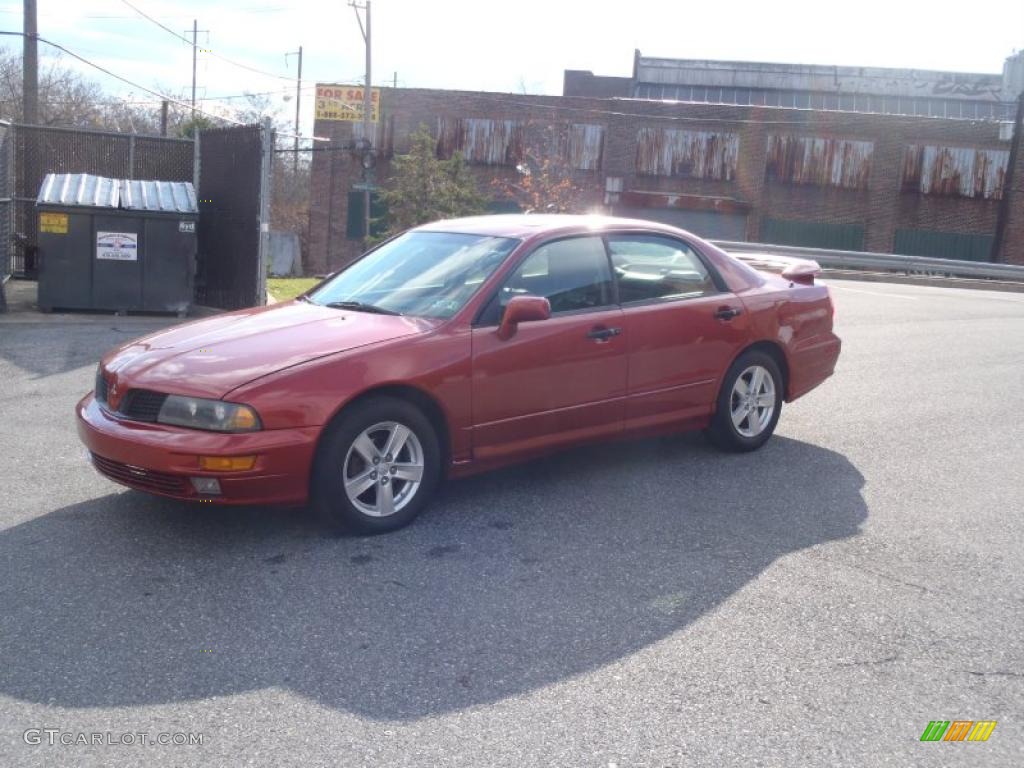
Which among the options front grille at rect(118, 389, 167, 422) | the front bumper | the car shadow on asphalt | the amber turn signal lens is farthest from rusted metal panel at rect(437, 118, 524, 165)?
the amber turn signal lens

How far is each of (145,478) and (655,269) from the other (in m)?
3.26

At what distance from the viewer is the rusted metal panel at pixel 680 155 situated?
44438 mm

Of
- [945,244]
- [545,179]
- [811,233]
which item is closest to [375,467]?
[545,179]

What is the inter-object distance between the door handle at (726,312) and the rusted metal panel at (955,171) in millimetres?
40494

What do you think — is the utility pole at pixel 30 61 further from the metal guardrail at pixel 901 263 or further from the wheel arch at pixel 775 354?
the wheel arch at pixel 775 354

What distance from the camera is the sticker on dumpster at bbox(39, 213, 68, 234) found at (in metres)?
12.6

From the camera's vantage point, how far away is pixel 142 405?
5.18 meters

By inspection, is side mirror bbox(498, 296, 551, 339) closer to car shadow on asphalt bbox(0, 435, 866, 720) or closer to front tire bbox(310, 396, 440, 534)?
front tire bbox(310, 396, 440, 534)

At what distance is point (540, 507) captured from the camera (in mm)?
5969

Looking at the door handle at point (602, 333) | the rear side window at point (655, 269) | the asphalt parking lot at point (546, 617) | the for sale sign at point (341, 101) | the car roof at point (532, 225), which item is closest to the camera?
the asphalt parking lot at point (546, 617)

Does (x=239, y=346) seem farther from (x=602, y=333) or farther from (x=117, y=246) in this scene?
(x=117, y=246)

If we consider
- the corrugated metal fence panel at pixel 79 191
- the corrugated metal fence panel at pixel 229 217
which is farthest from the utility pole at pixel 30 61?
the corrugated metal fence panel at pixel 79 191

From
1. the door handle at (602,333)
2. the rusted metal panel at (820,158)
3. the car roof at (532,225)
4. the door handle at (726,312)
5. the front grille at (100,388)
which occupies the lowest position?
the front grille at (100,388)

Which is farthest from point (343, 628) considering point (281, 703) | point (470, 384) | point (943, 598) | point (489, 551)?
point (943, 598)
